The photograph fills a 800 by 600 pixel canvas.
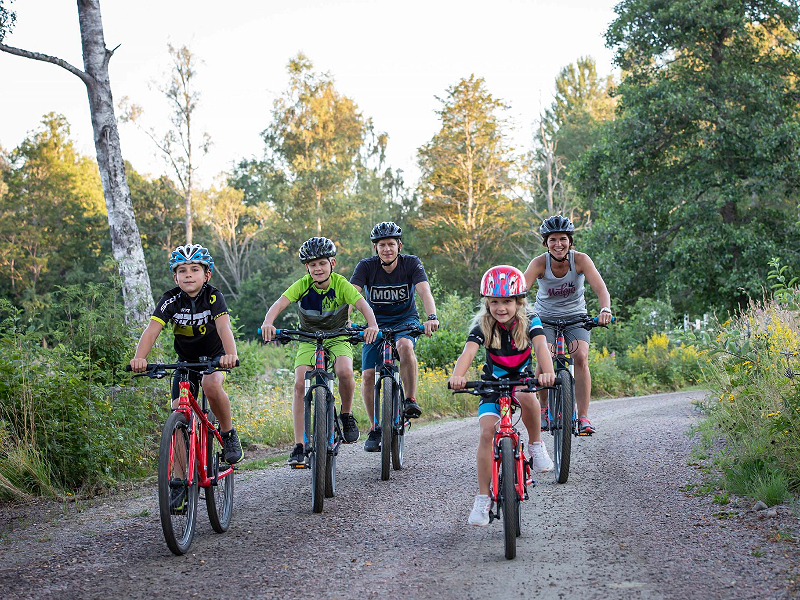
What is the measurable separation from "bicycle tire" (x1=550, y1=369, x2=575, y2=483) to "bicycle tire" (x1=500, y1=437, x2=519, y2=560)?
91.0 inches

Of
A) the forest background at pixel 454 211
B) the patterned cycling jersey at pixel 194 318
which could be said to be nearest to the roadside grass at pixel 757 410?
the forest background at pixel 454 211

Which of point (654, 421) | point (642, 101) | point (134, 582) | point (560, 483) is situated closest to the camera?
point (134, 582)

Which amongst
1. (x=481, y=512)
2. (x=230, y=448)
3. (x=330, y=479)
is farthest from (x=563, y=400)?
(x=230, y=448)

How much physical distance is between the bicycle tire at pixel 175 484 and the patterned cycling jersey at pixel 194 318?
0.87 metres

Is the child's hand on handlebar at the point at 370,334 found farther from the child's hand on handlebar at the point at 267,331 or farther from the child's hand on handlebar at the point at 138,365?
the child's hand on handlebar at the point at 138,365

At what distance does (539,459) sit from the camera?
269 inches

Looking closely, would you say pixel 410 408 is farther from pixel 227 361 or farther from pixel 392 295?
pixel 227 361

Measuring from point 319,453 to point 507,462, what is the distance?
1.93 m

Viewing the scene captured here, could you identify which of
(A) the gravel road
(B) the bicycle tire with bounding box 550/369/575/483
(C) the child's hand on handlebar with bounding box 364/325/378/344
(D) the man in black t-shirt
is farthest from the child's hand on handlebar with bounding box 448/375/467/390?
(D) the man in black t-shirt

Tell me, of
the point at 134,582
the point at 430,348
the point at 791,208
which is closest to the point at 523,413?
the point at 134,582

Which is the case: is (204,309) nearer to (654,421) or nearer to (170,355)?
(170,355)

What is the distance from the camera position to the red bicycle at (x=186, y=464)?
523cm

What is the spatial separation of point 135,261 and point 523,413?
8.07 metres

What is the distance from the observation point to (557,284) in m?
8.27
